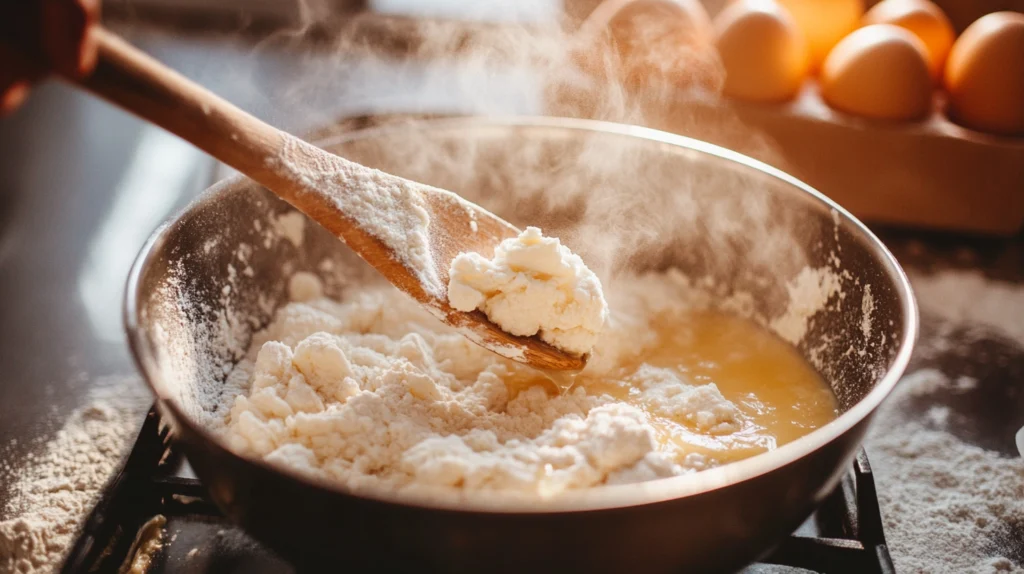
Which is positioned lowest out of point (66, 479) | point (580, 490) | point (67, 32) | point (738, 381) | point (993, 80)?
point (66, 479)

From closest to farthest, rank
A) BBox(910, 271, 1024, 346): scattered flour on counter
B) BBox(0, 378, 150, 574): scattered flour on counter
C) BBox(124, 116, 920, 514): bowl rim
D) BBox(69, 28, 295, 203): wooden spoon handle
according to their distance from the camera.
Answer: BBox(124, 116, 920, 514): bowl rim → BBox(69, 28, 295, 203): wooden spoon handle → BBox(0, 378, 150, 574): scattered flour on counter → BBox(910, 271, 1024, 346): scattered flour on counter

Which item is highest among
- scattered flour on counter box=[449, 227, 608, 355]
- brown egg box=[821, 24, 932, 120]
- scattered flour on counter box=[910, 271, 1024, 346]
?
brown egg box=[821, 24, 932, 120]

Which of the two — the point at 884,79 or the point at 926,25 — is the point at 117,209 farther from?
the point at 926,25

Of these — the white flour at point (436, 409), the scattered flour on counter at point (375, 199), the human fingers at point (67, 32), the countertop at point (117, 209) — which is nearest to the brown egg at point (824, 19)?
the countertop at point (117, 209)

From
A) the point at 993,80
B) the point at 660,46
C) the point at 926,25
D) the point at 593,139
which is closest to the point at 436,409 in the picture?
the point at 593,139

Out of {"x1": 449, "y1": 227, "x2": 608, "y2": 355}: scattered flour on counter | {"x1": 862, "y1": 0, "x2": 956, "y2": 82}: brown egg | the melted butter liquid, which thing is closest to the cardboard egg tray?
{"x1": 862, "y1": 0, "x2": 956, "y2": 82}: brown egg

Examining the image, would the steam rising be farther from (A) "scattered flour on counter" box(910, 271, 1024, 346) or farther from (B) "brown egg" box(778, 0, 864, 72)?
(A) "scattered flour on counter" box(910, 271, 1024, 346)
